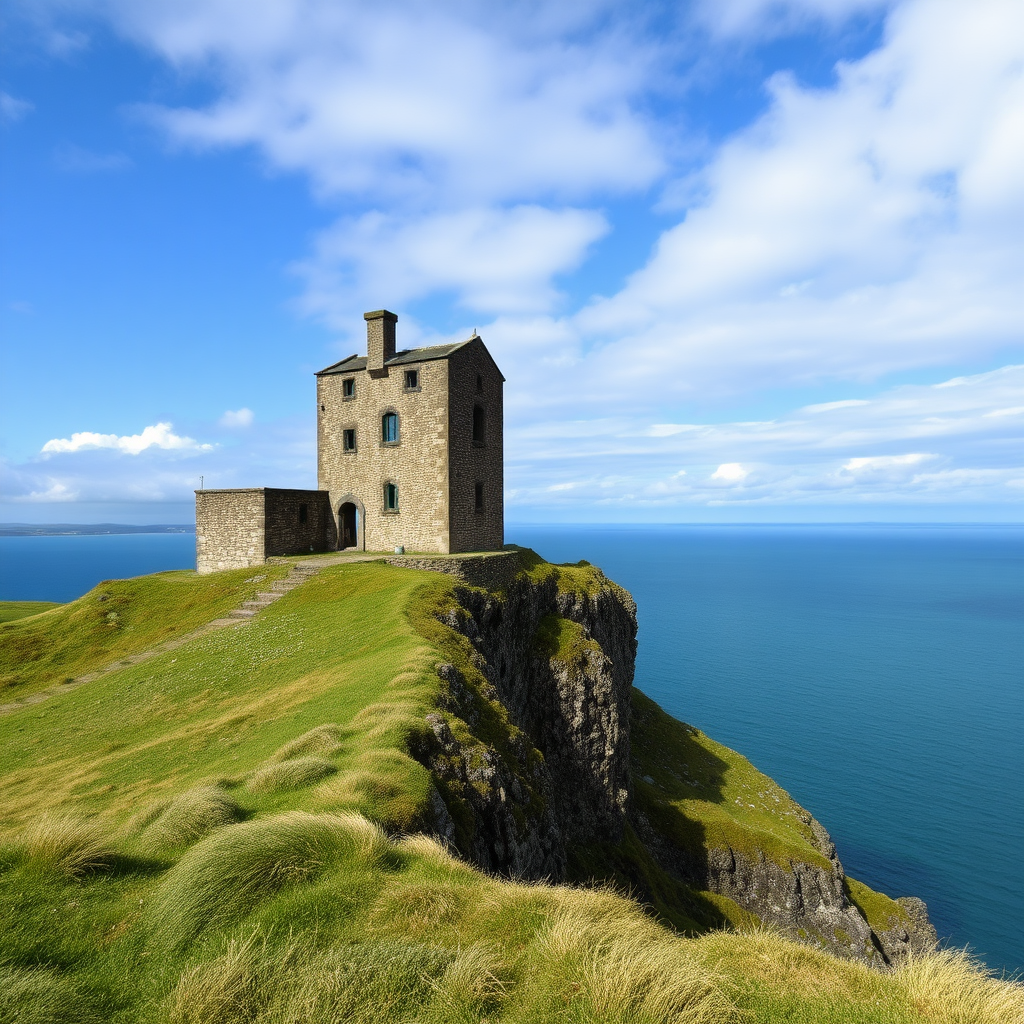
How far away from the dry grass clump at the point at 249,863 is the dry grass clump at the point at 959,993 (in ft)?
23.6

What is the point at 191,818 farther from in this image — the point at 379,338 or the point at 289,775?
the point at 379,338

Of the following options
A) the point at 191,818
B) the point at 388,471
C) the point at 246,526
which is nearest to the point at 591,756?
the point at 388,471

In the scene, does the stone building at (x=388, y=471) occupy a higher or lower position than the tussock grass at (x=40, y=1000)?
higher

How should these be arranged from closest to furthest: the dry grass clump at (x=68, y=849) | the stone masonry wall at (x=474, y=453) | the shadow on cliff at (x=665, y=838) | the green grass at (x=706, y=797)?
the dry grass clump at (x=68, y=849) < the shadow on cliff at (x=665, y=838) < the stone masonry wall at (x=474, y=453) < the green grass at (x=706, y=797)

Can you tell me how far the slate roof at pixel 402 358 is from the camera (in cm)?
4138

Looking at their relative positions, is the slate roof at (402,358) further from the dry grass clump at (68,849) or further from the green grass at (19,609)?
the dry grass clump at (68,849)

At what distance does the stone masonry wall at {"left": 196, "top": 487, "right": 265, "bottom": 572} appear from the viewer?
130 feet

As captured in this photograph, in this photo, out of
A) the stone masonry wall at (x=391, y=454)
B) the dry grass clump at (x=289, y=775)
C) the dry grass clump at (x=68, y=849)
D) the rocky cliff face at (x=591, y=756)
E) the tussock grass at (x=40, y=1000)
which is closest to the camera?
the tussock grass at (x=40, y=1000)

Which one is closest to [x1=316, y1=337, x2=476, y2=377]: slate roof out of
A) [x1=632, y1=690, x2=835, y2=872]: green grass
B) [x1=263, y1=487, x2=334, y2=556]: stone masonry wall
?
[x1=263, y1=487, x2=334, y2=556]: stone masonry wall

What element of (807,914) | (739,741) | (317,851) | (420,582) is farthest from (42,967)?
(739,741)

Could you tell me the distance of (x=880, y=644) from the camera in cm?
13088

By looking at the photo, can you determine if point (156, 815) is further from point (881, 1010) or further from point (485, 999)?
point (881, 1010)

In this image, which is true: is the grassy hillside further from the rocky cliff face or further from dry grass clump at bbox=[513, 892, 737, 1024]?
the rocky cliff face

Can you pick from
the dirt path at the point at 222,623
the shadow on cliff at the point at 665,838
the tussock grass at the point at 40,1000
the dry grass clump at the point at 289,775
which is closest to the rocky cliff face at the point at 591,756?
the shadow on cliff at the point at 665,838
